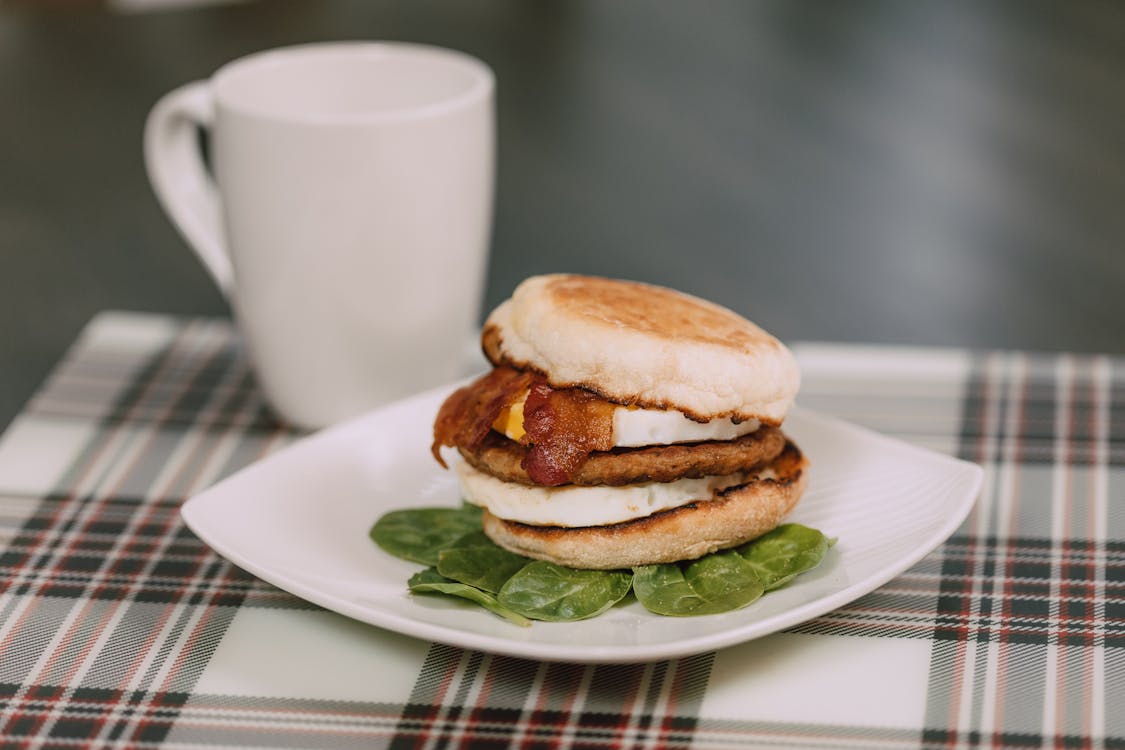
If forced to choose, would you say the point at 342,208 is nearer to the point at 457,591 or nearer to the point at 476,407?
the point at 476,407

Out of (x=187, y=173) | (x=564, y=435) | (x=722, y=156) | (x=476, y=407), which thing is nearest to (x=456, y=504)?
(x=476, y=407)

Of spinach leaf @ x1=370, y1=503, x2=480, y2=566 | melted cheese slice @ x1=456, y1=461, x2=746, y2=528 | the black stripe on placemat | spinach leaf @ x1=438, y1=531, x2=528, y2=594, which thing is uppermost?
melted cheese slice @ x1=456, y1=461, x2=746, y2=528

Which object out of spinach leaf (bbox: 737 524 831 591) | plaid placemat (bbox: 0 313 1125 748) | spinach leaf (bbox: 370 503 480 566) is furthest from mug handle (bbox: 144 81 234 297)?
spinach leaf (bbox: 737 524 831 591)

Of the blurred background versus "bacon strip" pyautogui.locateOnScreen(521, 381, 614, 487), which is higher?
"bacon strip" pyautogui.locateOnScreen(521, 381, 614, 487)

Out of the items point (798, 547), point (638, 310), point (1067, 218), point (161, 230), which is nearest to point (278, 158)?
point (638, 310)

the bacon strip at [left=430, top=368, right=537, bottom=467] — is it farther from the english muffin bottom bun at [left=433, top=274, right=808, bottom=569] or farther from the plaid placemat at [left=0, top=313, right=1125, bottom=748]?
the plaid placemat at [left=0, top=313, right=1125, bottom=748]
